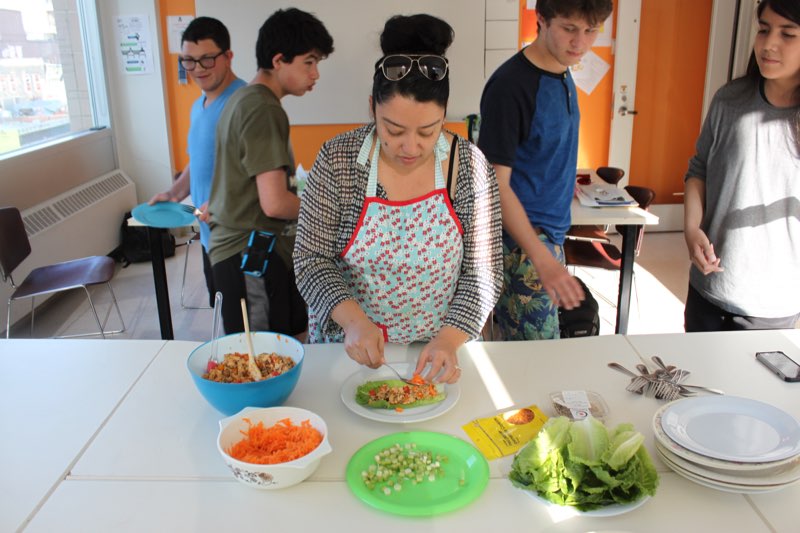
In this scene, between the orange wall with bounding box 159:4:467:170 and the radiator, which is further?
the orange wall with bounding box 159:4:467:170

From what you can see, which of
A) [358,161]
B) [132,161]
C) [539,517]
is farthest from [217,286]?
[132,161]

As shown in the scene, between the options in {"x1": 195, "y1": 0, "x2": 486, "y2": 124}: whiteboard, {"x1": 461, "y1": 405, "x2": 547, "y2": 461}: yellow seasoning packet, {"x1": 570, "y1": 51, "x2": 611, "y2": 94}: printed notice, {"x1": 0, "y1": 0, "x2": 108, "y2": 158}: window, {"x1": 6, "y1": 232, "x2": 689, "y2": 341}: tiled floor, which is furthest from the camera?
{"x1": 570, "y1": 51, "x2": 611, "y2": 94}: printed notice

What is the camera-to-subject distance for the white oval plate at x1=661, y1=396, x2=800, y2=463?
1.22m

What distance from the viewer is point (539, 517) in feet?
3.71

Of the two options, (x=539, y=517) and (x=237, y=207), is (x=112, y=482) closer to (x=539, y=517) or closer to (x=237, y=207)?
(x=539, y=517)

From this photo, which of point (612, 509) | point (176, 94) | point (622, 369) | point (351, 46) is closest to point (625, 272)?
point (622, 369)

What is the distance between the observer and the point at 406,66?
146 cm

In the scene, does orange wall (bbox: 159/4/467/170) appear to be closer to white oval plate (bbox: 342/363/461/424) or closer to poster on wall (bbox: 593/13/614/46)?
poster on wall (bbox: 593/13/614/46)

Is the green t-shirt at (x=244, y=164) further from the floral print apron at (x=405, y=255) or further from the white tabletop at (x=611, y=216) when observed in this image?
the white tabletop at (x=611, y=216)

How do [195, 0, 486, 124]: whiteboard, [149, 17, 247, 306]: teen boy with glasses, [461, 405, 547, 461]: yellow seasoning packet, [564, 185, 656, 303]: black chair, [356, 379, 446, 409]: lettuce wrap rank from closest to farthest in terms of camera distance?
[461, 405, 547, 461]: yellow seasoning packet, [356, 379, 446, 409]: lettuce wrap, [149, 17, 247, 306]: teen boy with glasses, [564, 185, 656, 303]: black chair, [195, 0, 486, 124]: whiteboard

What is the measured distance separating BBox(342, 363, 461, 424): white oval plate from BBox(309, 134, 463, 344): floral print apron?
172mm

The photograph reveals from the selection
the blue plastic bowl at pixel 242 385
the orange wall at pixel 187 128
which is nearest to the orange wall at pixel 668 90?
the orange wall at pixel 187 128

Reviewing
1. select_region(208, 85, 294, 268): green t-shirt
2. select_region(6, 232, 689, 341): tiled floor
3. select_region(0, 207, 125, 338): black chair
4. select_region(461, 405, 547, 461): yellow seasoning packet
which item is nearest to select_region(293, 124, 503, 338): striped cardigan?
select_region(461, 405, 547, 461): yellow seasoning packet

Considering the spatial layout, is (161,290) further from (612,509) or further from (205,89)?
(612,509)
